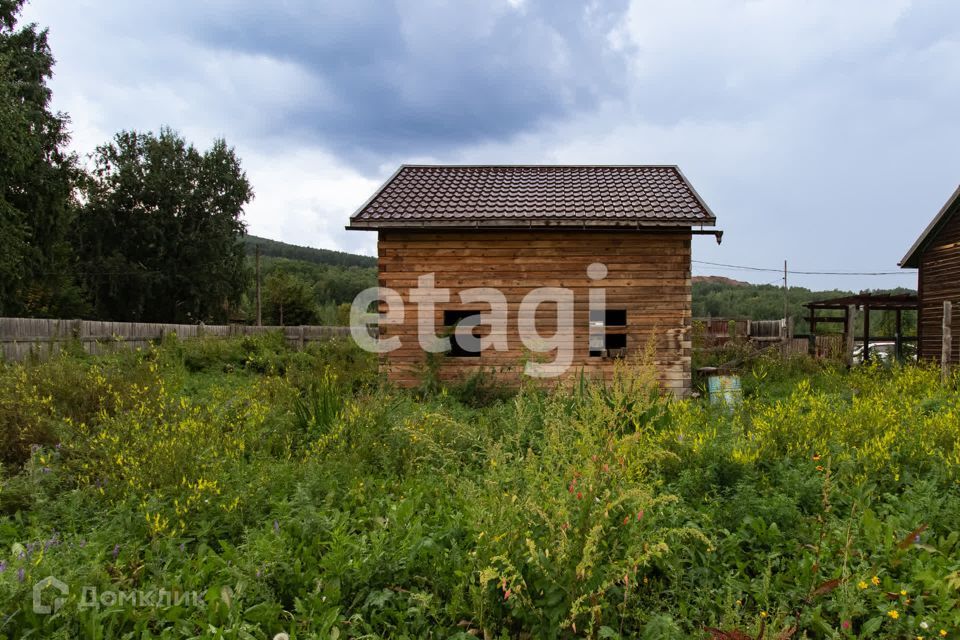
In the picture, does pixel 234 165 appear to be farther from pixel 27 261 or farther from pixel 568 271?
pixel 568 271

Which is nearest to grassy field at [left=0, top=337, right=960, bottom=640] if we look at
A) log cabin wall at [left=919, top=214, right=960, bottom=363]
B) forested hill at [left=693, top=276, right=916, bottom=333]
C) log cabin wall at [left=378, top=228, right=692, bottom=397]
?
log cabin wall at [left=378, top=228, right=692, bottom=397]

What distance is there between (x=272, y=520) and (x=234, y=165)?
114 ft

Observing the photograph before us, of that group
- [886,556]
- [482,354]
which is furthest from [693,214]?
[886,556]

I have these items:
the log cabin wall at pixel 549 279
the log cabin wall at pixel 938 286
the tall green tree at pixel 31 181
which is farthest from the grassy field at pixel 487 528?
the tall green tree at pixel 31 181

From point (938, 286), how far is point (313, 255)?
73.1 m

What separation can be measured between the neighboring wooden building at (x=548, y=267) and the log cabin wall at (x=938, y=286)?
31.7ft

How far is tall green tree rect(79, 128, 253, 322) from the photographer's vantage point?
3006cm

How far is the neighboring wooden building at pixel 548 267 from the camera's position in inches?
442

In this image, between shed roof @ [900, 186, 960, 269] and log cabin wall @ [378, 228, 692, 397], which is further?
shed roof @ [900, 186, 960, 269]

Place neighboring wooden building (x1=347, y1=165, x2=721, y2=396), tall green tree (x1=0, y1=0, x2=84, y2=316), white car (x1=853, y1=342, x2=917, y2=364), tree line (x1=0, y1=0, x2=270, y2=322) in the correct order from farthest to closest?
1. tree line (x1=0, y1=0, x2=270, y2=322)
2. tall green tree (x1=0, y1=0, x2=84, y2=316)
3. white car (x1=853, y1=342, x2=917, y2=364)
4. neighboring wooden building (x1=347, y1=165, x2=721, y2=396)

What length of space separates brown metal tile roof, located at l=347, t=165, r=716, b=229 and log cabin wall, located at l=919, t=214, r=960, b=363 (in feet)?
29.5

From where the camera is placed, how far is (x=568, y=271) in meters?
11.5

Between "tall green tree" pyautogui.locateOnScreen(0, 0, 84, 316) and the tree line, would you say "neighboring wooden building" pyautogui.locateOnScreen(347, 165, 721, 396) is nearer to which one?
"tall green tree" pyautogui.locateOnScreen(0, 0, 84, 316)

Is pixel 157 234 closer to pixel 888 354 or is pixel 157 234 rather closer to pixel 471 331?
pixel 471 331
